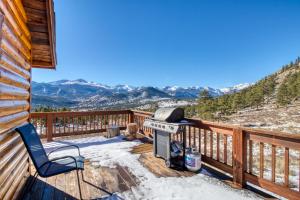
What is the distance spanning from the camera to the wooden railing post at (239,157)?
2898 mm

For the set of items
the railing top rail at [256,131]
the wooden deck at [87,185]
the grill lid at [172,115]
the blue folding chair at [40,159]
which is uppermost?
the grill lid at [172,115]

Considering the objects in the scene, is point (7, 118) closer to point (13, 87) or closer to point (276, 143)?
point (13, 87)

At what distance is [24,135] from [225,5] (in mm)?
12788

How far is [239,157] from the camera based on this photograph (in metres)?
2.96

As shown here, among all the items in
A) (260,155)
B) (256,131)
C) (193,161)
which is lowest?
(193,161)

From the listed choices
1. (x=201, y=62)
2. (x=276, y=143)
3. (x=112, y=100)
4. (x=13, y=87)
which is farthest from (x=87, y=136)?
(x=112, y=100)

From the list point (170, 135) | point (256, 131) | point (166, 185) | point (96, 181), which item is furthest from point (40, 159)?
point (256, 131)

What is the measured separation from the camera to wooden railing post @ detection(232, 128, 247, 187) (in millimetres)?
2898

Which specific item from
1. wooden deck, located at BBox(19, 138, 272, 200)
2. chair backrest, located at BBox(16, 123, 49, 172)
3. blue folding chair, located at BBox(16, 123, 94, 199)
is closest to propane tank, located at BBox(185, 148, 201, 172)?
wooden deck, located at BBox(19, 138, 272, 200)

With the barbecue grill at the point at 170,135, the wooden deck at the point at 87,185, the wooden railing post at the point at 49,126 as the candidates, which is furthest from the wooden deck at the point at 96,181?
the wooden railing post at the point at 49,126

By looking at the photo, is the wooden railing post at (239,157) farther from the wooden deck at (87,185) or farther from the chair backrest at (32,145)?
the chair backrest at (32,145)

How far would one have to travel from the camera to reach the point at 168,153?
3.72 metres

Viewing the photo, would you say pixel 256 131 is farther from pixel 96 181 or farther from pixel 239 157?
pixel 96 181

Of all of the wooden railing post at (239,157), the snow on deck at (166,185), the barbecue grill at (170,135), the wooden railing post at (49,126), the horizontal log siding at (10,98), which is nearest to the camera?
the horizontal log siding at (10,98)
